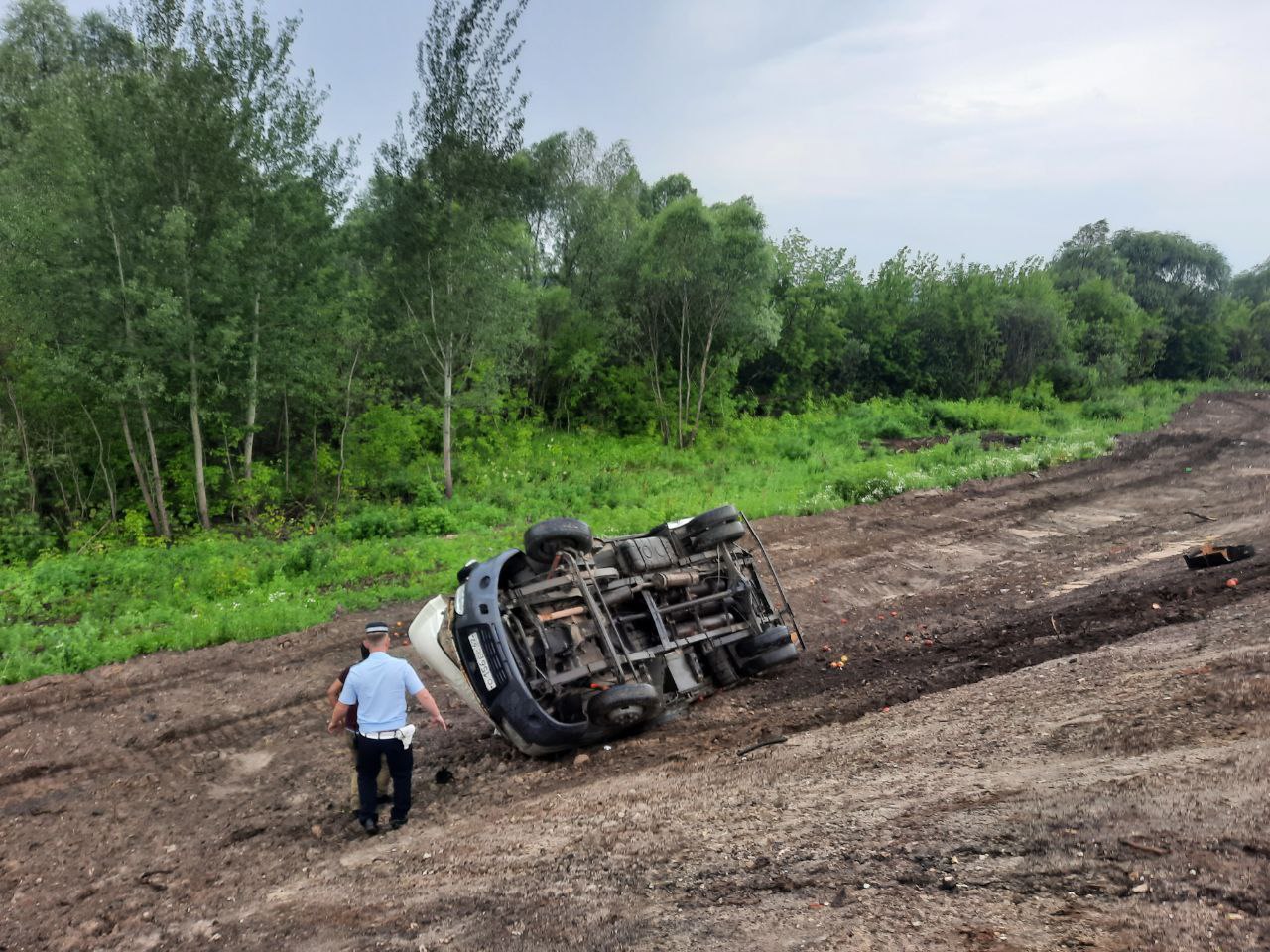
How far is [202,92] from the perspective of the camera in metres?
14.1

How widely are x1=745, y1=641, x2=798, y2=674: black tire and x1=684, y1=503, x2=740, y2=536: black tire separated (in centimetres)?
126

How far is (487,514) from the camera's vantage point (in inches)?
617

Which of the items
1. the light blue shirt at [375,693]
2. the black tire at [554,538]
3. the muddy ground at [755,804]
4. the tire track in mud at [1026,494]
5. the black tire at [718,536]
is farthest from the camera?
the tire track in mud at [1026,494]

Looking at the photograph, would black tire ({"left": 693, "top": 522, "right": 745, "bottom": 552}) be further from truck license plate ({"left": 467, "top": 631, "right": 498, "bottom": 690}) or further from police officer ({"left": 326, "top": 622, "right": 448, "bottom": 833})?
police officer ({"left": 326, "top": 622, "right": 448, "bottom": 833})

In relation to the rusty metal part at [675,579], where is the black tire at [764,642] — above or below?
below

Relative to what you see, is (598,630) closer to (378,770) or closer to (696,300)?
(378,770)

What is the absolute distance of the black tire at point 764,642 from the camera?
679 cm

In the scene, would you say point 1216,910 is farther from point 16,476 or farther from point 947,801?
point 16,476

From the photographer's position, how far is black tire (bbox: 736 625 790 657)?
22.3ft

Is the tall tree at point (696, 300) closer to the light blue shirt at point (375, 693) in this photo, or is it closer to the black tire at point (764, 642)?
the black tire at point (764, 642)

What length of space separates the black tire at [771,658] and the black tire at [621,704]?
57.9 inches

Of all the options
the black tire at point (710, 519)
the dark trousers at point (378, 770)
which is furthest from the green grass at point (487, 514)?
the dark trousers at point (378, 770)

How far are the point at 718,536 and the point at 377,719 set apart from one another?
348 cm

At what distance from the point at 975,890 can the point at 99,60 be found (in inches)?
1165
